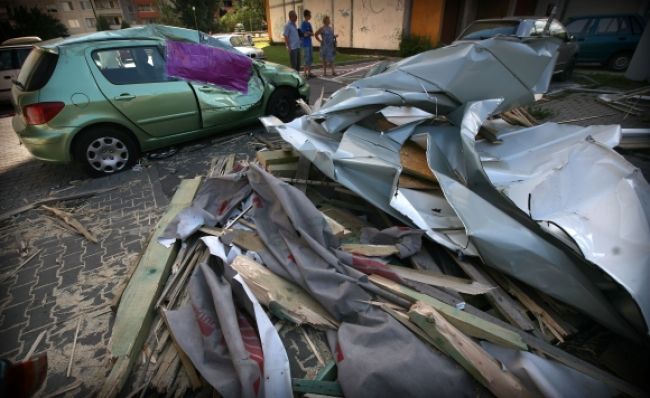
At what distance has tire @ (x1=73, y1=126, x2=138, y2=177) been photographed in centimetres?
440

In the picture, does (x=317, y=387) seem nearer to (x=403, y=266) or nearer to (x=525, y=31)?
(x=403, y=266)

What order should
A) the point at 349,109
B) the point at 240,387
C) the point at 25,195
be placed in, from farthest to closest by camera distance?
the point at 25,195 < the point at 349,109 < the point at 240,387

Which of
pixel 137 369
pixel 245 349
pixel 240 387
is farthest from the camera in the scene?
pixel 137 369

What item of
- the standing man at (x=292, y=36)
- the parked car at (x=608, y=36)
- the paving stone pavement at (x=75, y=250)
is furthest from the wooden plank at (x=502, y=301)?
the parked car at (x=608, y=36)

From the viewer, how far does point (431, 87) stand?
11.8 feet

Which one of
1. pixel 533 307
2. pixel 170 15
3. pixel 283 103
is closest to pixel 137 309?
pixel 533 307

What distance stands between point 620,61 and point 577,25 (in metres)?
1.86

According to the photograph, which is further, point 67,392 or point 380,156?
point 380,156

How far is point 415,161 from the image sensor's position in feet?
10.7

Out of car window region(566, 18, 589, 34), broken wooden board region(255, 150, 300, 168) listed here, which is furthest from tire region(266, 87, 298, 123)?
car window region(566, 18, 589, 34)

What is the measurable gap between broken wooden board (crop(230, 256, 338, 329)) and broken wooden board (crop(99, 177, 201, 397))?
71 cm

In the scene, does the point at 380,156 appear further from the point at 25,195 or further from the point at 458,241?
the point at 25,195

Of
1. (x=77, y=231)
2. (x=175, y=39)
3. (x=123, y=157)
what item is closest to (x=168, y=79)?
(x=175, y=39)

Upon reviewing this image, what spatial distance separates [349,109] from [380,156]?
764mm
